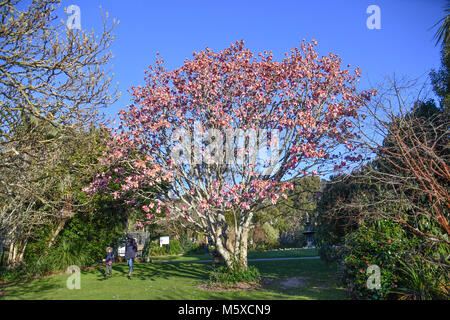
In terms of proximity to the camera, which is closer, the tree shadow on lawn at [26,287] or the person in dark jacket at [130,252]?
the tree shadow on lawn at [26,287]

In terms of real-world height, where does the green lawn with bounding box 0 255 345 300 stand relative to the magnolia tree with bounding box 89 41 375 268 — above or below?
below

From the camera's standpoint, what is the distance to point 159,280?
13.4m

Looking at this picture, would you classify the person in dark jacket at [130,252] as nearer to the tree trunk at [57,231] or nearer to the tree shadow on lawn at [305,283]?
the tree trunk at [57,231]

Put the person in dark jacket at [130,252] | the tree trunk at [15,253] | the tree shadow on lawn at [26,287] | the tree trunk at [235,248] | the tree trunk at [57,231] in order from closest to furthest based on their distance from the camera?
the tree shadow on lawn at [26,287] → the tree trunk at [235,248] → the person in dark jacket at [130,252] → the tree trunk at [15,253] → the tree trunk at [57,231]

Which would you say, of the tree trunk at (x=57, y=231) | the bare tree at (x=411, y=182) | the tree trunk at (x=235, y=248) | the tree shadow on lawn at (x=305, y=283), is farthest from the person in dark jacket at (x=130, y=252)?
the bare tree at (x=411, y=182)

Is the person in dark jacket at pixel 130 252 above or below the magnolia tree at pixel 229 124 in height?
below

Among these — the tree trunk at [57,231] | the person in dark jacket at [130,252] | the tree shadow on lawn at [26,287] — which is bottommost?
the tree shadow on lawn at [26,287]

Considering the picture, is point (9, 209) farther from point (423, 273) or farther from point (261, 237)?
point (261, 237)

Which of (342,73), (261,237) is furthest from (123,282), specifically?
(261,237)

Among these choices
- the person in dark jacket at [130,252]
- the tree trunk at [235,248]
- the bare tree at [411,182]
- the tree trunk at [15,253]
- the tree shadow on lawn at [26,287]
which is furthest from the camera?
the tree trunk at [15,253]

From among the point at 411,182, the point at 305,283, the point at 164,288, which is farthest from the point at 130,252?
the point at 411,182

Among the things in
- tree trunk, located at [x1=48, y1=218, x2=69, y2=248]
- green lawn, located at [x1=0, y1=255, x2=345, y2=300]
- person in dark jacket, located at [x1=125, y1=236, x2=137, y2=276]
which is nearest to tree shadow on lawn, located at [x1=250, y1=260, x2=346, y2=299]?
green lawn, located at [x1=0, y1=255, x2=345, y2=300]

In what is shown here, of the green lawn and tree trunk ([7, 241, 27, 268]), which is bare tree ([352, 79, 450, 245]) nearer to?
the green lawn

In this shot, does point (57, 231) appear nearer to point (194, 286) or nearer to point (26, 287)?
point (26, 287)
